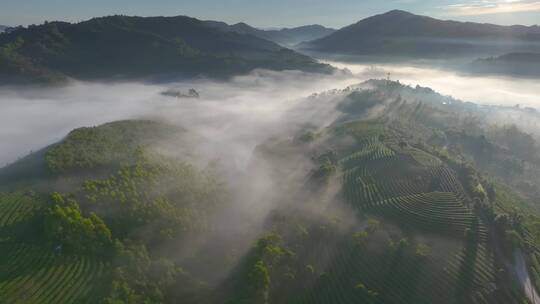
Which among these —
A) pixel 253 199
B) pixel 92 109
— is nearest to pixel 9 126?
pixel 92 109

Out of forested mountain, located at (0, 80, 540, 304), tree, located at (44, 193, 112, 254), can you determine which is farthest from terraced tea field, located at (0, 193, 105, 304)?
tree, located at (44, 193, 112, 254)

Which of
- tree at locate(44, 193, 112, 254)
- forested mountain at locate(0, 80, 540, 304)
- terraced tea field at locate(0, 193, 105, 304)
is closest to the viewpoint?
terraced tea field at locate(0, 193, 105, 304)

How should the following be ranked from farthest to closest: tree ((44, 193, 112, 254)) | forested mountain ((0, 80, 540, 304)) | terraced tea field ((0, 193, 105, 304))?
1. tree ((44, 193, 112, 254))
2. forested mountain ((0, 80, 540, 304))
3. terraced tea field ((0, 193, 105, 304))

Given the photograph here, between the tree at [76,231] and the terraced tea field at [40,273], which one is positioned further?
the tree at [76,231]

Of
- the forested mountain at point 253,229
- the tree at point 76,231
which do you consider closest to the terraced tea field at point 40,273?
the forested mountain at point 253,229

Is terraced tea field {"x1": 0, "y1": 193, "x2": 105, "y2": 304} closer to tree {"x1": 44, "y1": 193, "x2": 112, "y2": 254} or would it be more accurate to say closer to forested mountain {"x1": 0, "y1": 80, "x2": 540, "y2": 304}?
forested mountain {"x1": 0, "y1": 80, "x2": 540, "y2": 304}

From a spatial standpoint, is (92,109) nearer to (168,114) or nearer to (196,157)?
(168,114)

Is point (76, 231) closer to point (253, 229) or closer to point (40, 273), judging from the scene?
point (40, 273)

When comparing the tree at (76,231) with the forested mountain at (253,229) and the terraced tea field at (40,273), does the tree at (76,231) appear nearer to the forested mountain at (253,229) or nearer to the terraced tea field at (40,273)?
the forested mountain at (253,229)
